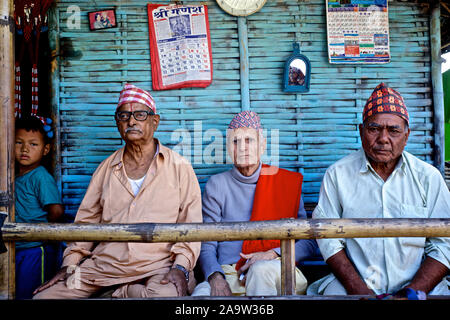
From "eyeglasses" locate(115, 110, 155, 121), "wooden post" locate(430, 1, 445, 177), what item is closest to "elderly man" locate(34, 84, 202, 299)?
"eyeglasses" locate(115, 110, 155, 121)

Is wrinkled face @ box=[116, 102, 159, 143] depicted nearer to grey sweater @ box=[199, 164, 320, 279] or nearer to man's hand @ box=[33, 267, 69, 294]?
grey sweater @ box=[199, 164, 320, 279]

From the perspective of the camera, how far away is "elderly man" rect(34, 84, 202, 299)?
260 cm

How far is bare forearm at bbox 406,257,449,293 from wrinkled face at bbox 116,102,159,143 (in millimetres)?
2198

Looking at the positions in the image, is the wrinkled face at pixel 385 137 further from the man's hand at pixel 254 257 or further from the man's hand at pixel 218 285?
the man's hand at pixel 218 285

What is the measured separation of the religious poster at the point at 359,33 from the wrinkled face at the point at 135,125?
191cm

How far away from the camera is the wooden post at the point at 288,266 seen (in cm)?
214

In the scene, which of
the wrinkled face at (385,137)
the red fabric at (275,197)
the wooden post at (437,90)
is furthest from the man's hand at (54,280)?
the wooden post at (437,90)

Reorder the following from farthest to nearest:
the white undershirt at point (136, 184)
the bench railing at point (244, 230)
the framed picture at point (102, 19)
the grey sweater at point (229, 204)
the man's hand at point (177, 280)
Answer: the framed picture at point (102, 19) < the grey sweater at point (229, 204) < the white undershirt at point (136, 184) < the man's hand at point (177, 280) < the bench railing at point (244, 230)

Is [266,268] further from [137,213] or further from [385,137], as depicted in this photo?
[385,137]
